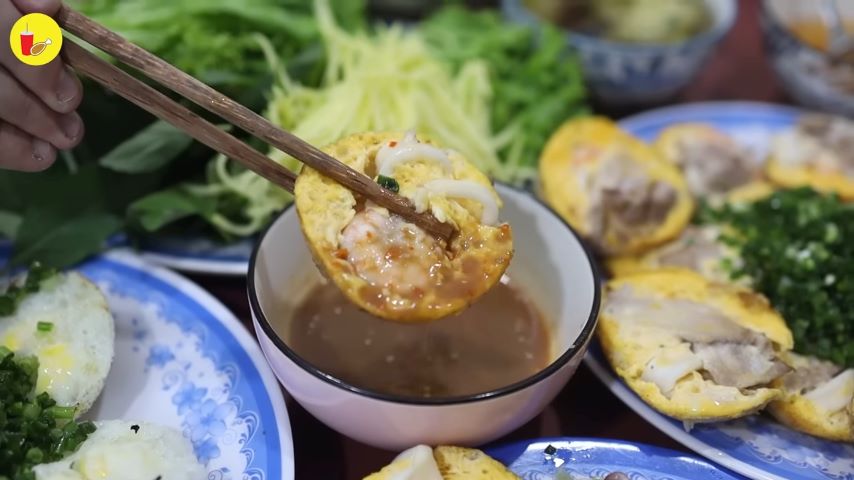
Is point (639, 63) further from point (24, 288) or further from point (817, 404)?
point (24, 288)

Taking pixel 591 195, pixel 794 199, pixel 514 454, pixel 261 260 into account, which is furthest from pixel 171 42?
pixel 794 199

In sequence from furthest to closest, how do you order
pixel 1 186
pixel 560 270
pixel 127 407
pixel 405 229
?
pixel 1 186, pixel 560 270, pixel 127 407, pixel 405 229

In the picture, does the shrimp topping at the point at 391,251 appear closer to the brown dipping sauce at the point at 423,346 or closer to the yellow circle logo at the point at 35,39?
the brown dipping sauce at the point at 423,346

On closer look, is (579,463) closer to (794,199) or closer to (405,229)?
(405,229)

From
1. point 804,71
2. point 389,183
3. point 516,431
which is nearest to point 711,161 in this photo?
point 804,71

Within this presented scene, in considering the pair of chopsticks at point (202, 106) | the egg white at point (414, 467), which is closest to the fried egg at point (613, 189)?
the pair of chopsticks at point (202, 106)

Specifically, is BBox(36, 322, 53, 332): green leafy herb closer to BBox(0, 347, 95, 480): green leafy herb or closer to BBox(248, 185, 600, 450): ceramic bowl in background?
BBox(0, 347, 95, 480): green leafy herb

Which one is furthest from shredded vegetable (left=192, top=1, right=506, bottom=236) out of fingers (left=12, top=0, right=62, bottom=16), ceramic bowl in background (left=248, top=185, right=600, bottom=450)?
fingers (left=12, top=0, right=62, bottom=16)
